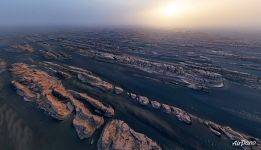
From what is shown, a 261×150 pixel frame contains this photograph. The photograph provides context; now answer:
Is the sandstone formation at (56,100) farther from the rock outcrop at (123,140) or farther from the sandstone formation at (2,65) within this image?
the sandstone formation at (2,65)

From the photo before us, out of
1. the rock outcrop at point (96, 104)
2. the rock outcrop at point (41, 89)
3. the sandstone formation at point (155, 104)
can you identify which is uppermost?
the rock outcrop at point (41, 89)

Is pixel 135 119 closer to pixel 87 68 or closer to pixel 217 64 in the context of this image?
pixel 87 68

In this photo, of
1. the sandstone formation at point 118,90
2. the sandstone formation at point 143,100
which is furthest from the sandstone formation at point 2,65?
the sandstone formation at point 143,100

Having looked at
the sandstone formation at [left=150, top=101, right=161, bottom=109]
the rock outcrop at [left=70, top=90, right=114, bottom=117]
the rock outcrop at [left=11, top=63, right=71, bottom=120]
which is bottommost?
the sandstone formation at [left=150, top=101, right=161, bottom=109]

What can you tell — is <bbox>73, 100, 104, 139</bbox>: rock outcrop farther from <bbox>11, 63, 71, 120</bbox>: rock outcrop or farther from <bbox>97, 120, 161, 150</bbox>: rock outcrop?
<bbox>11, 63, 71, 120</bbox>: rock outcrop

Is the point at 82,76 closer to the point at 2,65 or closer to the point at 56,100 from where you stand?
the point at 56,100

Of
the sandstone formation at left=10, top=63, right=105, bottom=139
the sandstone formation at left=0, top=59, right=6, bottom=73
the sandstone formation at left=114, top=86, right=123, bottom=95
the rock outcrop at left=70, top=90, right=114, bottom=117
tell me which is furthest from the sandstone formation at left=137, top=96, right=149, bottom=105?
the sandstone formation at left=0, top=59, right=6, bottom=73

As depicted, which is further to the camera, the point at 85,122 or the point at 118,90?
the point at 118,90

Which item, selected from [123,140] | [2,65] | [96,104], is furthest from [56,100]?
[2,65]
